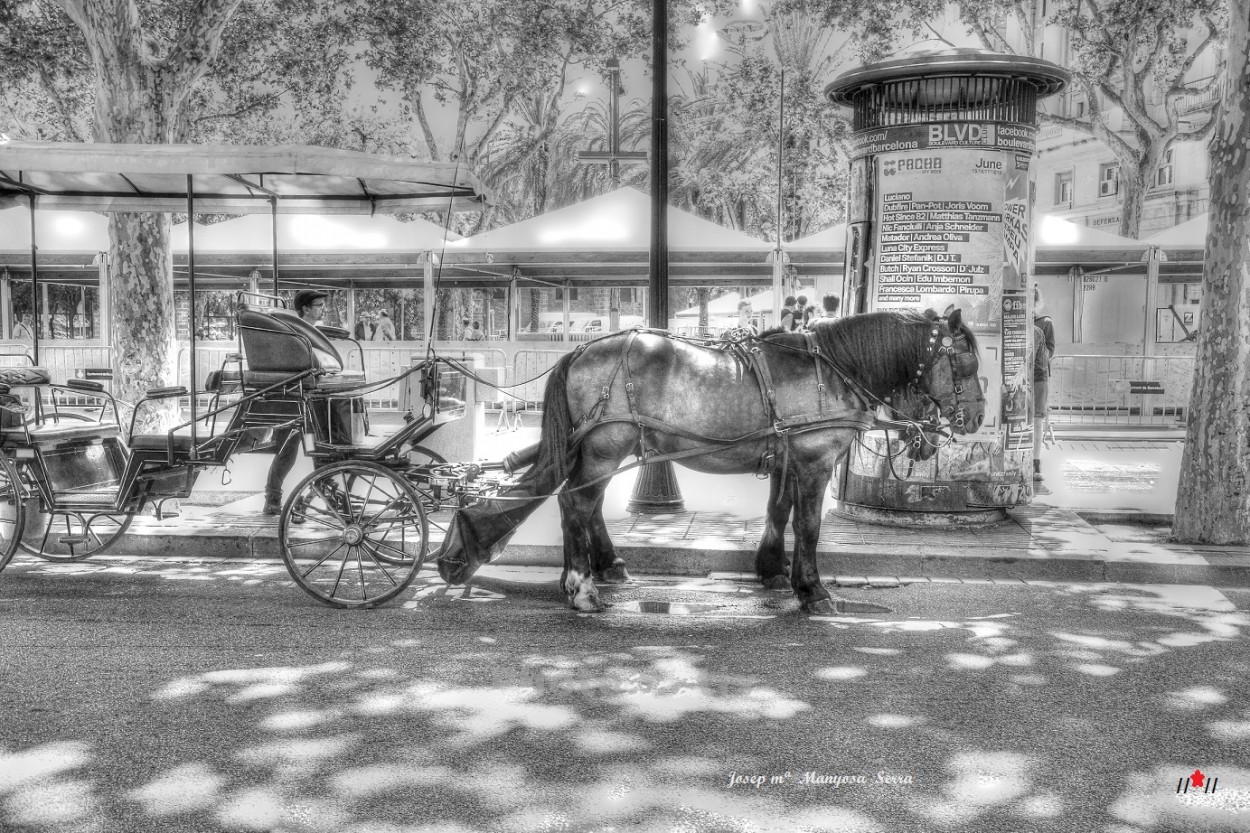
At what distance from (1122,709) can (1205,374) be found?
13.4 feet

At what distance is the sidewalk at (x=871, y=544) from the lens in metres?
7.07

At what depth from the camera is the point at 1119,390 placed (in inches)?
698

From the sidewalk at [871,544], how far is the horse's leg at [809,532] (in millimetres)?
979

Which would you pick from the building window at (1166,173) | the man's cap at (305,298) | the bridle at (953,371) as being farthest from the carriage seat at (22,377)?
the building window at (1166,173)

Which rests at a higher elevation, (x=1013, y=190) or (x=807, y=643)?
(x=1013, y=190)

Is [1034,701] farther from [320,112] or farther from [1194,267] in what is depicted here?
[320,112]

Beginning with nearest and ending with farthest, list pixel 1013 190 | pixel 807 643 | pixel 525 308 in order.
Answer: pixel 807 643 < pixel 1013 190 < pixel 525 308

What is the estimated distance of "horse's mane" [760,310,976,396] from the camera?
6.04 metres

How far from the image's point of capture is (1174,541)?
7.77m

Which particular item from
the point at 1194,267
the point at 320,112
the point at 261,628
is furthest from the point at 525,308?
the point at 261,628

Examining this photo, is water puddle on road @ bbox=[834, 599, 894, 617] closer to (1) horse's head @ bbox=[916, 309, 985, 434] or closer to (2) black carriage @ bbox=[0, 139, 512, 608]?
(1) horse's head @ bbox=[916, 309, 985, 434]

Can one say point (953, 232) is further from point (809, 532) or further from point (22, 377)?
point (22, 377)

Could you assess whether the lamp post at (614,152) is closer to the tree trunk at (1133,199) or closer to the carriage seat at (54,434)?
the carriage seat at (54,434)

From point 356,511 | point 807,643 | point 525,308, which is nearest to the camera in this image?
point 807,643
